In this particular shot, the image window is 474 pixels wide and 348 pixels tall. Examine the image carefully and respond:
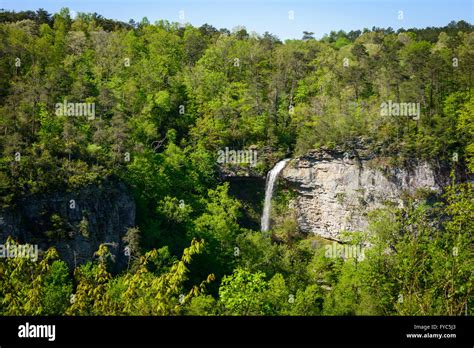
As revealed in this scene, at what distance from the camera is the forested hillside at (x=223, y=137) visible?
25.6m

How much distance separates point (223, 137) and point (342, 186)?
34.5ft

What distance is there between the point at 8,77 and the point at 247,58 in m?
24.5

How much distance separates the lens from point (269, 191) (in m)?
41.5
